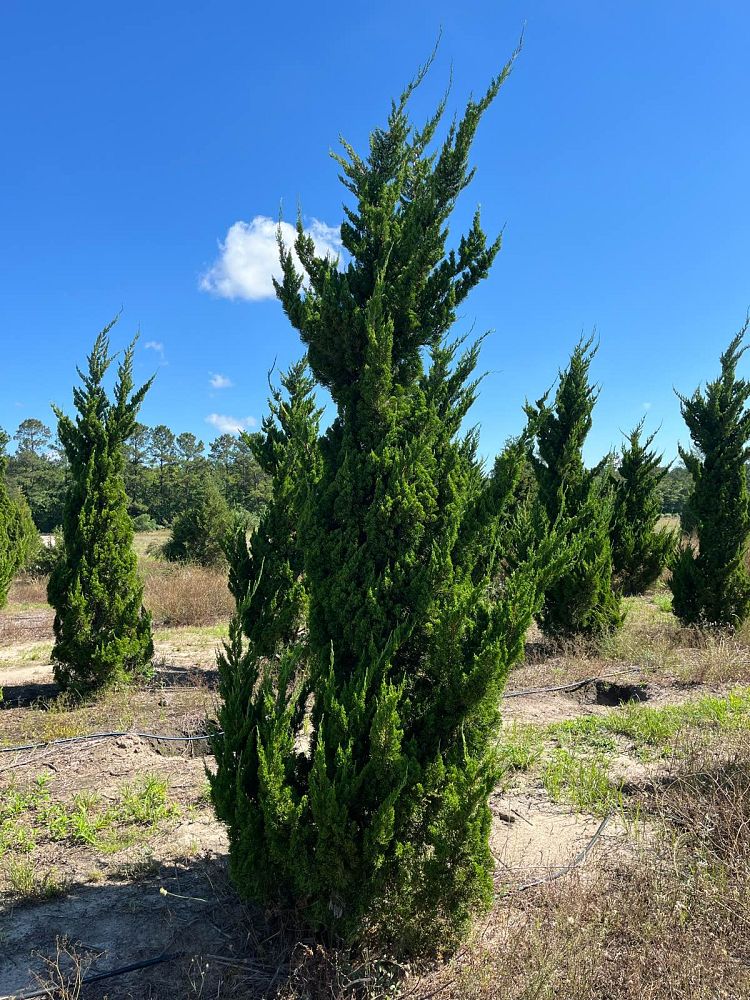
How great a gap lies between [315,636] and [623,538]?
13.0m

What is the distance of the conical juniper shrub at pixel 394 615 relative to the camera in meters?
2.51

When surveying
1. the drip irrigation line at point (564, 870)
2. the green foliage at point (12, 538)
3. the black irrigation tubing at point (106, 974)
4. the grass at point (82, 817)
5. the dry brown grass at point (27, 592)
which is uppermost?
the green foliage at point (12, 538)

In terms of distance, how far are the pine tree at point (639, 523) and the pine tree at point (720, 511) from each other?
449 cm

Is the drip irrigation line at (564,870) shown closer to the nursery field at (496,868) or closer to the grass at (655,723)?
the nursery field at (496,868)

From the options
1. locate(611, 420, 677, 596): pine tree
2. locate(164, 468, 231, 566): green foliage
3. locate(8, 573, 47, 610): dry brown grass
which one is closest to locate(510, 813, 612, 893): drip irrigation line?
locate(611, 420, 677, 596): pine tree

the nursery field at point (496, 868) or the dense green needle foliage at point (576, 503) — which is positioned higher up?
the dense green needle foliage at point (576, 503)

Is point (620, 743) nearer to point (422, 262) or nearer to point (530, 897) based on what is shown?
point (530, 897)

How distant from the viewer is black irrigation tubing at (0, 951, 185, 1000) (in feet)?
8.32

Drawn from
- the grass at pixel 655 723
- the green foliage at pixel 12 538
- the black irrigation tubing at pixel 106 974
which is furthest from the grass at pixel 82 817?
the green foliage at pixel 12 538

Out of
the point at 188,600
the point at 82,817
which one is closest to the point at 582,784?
the point at 82,817

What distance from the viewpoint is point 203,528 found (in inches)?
699

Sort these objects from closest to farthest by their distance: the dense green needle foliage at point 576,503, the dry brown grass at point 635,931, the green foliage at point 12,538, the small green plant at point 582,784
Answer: the dry brown grass at point 635,931 < the small green plant at point 582,784 < the dense green needle foliage at point 576,503 < the green foliage at point 12,538

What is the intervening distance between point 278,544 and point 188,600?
241 inches

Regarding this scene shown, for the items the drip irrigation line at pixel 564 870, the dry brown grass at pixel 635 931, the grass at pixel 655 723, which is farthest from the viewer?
the grass at pixel 655 723
